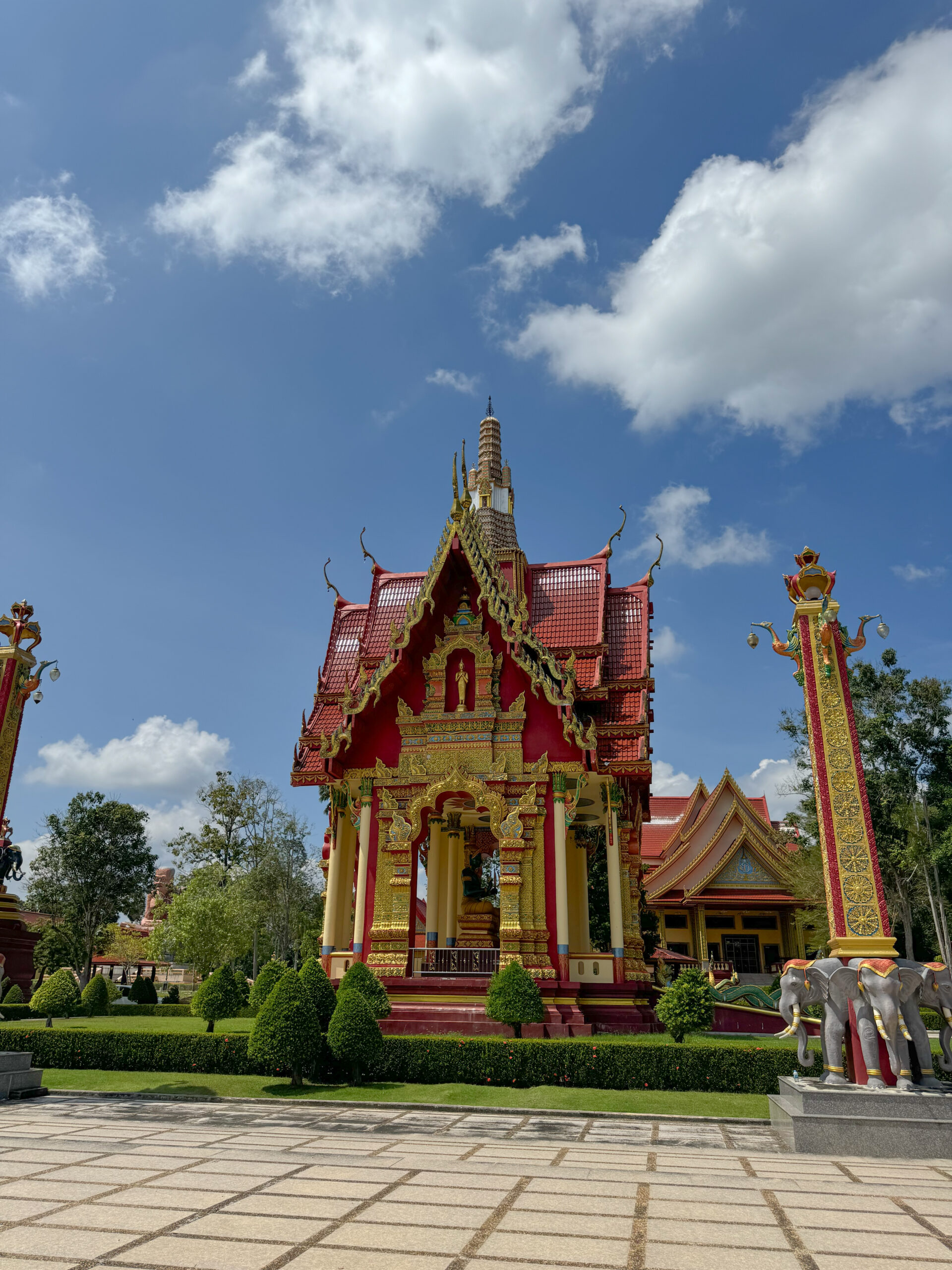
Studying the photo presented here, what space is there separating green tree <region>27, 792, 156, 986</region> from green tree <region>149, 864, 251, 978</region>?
5.75 meters

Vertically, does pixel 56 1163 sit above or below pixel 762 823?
below

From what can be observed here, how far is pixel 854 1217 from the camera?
4.78m

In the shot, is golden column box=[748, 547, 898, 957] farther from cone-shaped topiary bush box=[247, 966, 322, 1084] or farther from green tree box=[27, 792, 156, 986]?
green tree box=[27, 792, 156, 986]

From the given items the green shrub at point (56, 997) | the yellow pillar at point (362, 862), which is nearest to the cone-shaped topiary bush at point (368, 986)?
the yellow pillar at point (362, 862)

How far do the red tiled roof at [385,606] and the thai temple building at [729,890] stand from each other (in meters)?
16.6

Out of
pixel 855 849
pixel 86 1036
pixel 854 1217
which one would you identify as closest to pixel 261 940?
pixel 86 1036

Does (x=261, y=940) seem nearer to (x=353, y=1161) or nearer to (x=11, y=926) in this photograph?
(x=11, y=926)

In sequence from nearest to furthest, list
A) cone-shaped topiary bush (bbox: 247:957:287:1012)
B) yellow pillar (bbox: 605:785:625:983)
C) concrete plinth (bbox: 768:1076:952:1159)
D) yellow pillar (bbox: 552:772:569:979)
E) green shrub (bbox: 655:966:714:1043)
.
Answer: concrete plinth (bbox: 768:1076:952:1159)
green shrub (bbox: 655:966:714:1043)
cone-shaped topiary bush (bbox: 247:957:287:1012)
yellow pillar (bbox: 552:772:569:979)
yellow pillar (bbox: 605:785:625:983)

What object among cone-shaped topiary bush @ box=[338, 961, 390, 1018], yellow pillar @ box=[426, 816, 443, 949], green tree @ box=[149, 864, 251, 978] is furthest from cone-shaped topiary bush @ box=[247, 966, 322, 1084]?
green tree @ box=[149, 864, 251, 978]

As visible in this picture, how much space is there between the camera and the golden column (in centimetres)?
913

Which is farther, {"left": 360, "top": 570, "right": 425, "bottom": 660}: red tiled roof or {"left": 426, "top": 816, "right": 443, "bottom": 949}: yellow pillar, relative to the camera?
{"left": 360, "top": 570, "right": 425, "bottom": 660}: red tiled roof

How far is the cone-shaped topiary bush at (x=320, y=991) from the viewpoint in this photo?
11.8 meters

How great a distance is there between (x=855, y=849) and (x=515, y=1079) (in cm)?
531

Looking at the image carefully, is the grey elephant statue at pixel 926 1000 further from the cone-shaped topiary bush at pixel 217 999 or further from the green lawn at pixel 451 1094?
the cone-shaped topiary bush at pixel 217 999
